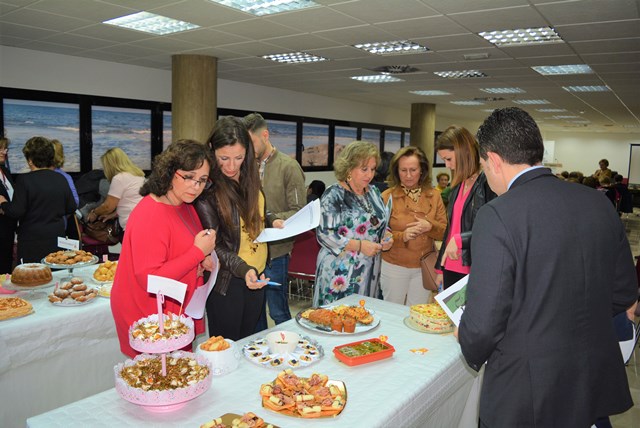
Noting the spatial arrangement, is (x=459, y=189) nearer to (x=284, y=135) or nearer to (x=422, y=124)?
(x=284, y=135)

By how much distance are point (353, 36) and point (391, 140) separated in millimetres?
8233

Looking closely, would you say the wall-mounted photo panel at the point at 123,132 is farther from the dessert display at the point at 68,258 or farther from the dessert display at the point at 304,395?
the dessert display at the point at 304,395

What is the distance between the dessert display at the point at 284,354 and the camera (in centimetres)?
165

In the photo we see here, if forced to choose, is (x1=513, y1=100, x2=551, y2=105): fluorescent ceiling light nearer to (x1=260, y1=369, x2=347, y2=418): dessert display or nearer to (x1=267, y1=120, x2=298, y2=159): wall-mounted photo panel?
(x1=267, y1=120, x2=298, y2=159): wall-mounted photo panel

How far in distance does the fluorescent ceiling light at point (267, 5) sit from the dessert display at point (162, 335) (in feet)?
10.9

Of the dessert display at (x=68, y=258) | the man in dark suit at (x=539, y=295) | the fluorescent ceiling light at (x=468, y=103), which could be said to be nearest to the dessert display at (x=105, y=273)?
the dessert display at (x=68, y=258)

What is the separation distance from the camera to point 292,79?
8.25m

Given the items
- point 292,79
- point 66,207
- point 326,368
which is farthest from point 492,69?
point 326,368

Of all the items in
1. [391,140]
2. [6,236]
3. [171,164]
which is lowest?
[6,236]

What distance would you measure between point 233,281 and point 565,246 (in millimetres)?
1369

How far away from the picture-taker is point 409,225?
2904mm

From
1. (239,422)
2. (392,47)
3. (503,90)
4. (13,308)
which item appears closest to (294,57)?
(392,47)

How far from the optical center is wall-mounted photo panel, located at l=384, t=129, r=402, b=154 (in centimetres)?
1297

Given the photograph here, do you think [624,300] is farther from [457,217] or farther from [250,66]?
[250,66]
